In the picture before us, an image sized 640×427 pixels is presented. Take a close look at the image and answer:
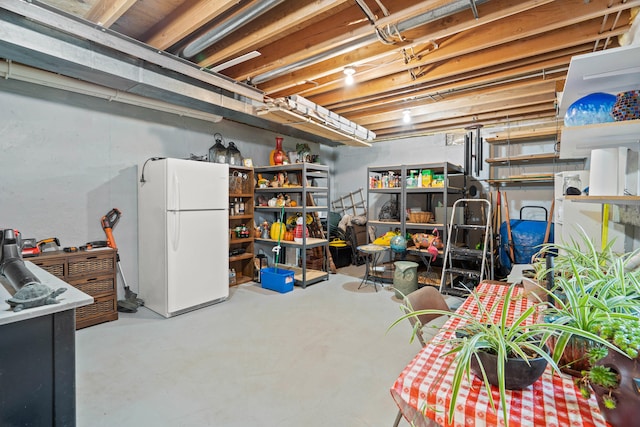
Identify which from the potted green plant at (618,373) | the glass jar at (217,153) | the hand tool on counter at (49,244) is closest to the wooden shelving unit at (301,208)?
the glass jar at (217,153)

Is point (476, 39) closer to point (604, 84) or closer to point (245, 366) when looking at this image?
point (604, 84)

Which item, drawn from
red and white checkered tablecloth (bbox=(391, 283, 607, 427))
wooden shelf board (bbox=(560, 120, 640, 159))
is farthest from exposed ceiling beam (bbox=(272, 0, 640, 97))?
red and white checkered tablecloth (bbox=(391, 283, 607, 427))

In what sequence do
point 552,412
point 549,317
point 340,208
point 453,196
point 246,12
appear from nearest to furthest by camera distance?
point 552,412, point 549,317, point 246,12, point 453,196, point 340,208

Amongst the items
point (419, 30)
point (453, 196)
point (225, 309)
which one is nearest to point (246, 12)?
point (419, 30)

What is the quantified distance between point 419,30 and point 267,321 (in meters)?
3.30

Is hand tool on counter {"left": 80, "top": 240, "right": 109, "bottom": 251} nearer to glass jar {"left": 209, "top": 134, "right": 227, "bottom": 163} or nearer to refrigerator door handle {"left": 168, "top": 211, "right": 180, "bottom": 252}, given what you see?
refrigerator door handle {"left": 168, "top": 211, "right": 180, "bottom": 252}

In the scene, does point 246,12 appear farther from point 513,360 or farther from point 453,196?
point 453,196

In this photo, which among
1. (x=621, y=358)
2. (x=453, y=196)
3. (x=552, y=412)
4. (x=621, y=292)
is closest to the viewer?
(x=621, y=358)

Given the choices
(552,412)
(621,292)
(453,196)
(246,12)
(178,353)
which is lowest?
(178,353)

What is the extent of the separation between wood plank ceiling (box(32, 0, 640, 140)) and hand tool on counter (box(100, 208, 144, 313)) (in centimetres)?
209

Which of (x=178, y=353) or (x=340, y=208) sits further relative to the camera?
(x=340, y=208)

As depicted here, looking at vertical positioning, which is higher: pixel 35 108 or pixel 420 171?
pixel 35 108

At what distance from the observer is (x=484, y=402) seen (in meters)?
0.97

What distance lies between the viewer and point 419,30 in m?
2.78
